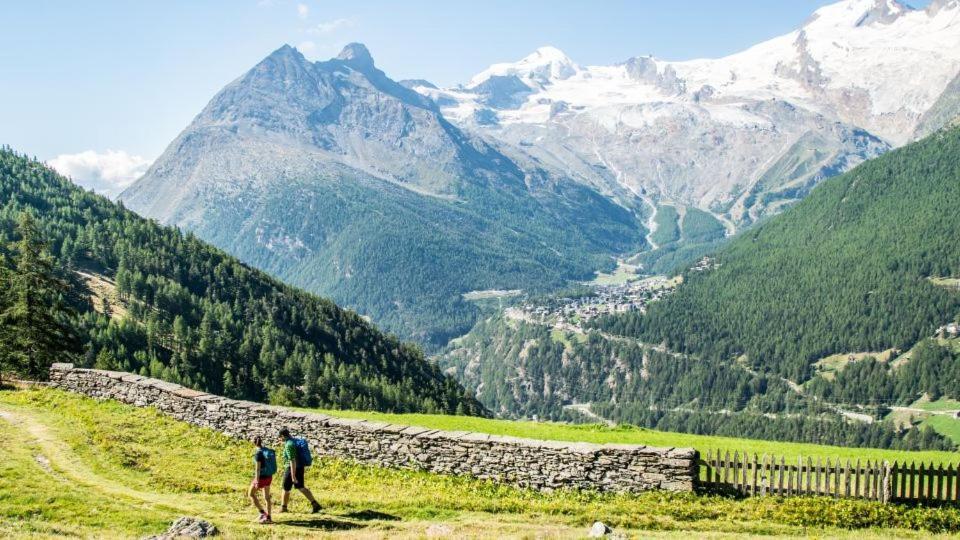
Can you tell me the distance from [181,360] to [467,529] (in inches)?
5484

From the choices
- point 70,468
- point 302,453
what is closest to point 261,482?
point 302,453

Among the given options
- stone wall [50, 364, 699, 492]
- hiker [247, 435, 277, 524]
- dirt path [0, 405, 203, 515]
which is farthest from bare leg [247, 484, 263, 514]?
stone wall [50, 364, 699, 492]

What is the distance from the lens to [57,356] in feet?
209

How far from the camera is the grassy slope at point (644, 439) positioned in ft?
139

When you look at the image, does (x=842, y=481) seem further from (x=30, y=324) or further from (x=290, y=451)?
(x=30, y=324)

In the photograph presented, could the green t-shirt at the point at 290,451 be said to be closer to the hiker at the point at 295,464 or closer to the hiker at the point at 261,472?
the hiker at the point at 295,464

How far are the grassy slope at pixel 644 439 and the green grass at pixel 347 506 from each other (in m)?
10.2

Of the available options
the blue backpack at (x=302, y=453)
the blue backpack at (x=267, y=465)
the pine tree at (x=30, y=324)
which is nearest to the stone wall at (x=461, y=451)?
the blue backpack at (x=302, y=453)

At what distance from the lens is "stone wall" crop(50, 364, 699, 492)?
32000 mm

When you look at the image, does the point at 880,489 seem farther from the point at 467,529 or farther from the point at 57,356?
the point at 57,356

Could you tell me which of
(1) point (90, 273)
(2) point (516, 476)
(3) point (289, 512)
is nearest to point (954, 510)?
(2) point (516, 476)

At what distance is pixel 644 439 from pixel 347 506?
22.1 metres

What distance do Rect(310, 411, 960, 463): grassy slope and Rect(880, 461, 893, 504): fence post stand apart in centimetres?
884

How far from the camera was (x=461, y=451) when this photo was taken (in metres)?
35.2
